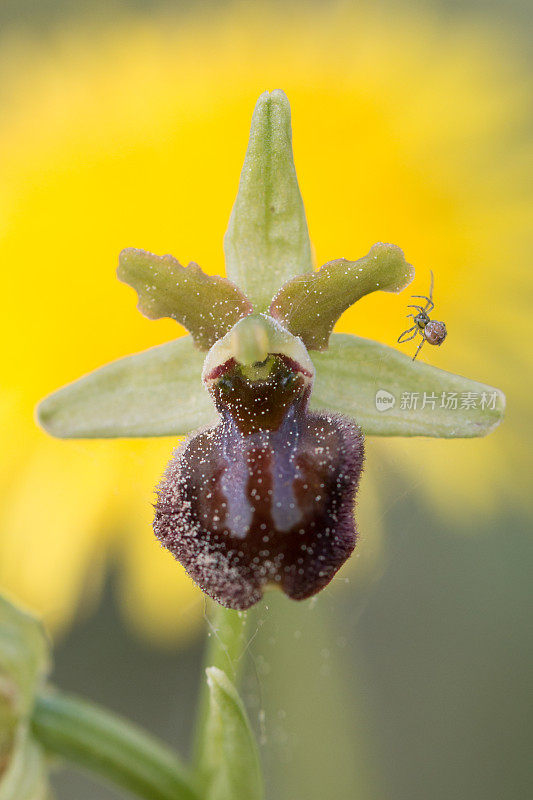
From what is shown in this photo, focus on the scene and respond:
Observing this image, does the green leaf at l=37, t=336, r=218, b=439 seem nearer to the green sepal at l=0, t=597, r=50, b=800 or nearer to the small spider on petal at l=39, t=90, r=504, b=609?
the small spider on petal at l=39, t=90, r=504, b=609

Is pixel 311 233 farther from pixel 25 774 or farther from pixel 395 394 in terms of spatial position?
pixel 25 774

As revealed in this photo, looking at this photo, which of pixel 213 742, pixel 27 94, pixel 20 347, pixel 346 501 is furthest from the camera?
pixel 27 94

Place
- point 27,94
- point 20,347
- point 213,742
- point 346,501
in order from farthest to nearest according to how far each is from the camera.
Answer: point 27,94, point 20,347, point 213,742, point 346,501

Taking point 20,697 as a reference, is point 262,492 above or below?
above

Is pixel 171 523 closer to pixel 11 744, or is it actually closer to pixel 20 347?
pixel 11 744

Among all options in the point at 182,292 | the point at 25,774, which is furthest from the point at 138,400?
the point at 25,774

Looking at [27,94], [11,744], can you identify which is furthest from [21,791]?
[27,94]

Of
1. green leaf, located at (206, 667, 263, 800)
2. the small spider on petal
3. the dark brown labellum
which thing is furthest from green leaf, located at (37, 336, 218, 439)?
green leaf, located at (206, 667, 263, 800)
